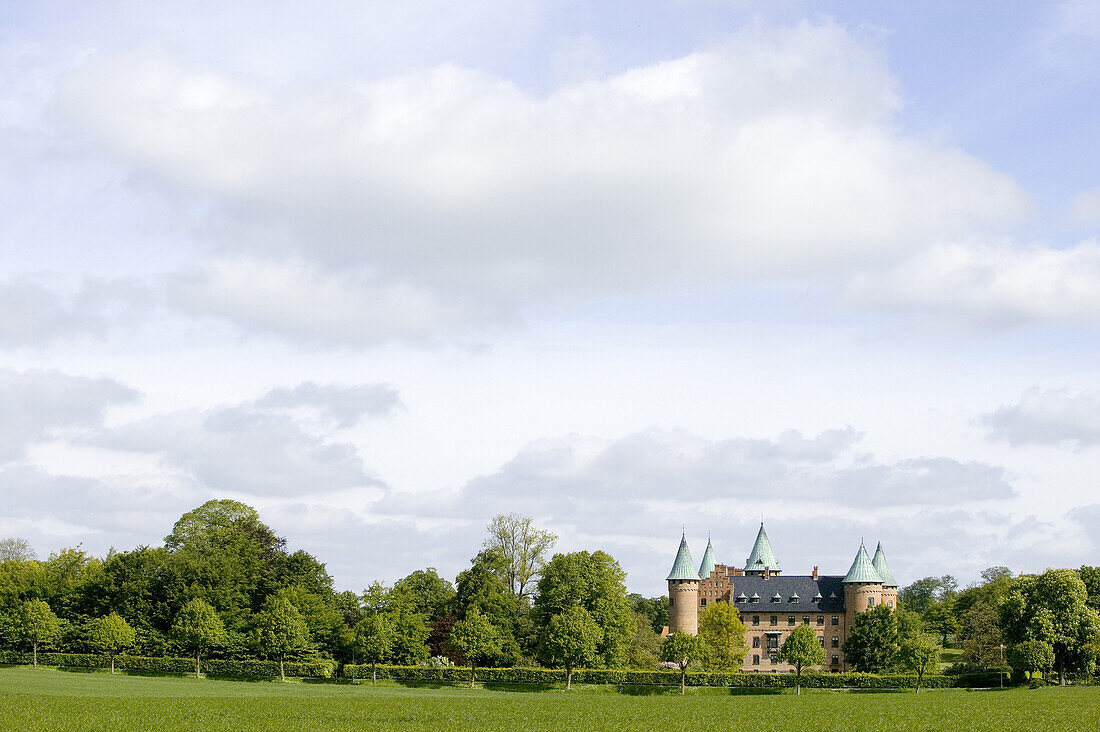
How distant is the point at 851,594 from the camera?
436 feet

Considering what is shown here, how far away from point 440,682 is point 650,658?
27.0 metres

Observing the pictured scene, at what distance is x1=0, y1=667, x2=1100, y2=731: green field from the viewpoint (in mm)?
46969

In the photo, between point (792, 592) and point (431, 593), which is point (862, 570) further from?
point (431, 593)

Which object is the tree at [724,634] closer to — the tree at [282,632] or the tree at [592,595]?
the tree at [592,595]

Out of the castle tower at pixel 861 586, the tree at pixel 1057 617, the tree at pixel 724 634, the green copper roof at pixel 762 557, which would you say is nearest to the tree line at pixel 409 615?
the tree at pixel 1057 617

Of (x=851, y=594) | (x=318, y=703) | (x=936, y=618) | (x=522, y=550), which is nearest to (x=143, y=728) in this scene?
(x=318, y=703)

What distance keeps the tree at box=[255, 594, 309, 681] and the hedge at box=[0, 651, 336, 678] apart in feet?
4.02

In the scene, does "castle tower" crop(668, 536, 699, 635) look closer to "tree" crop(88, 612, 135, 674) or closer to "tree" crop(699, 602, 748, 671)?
"tree" crop(699, 602, 748, 671)

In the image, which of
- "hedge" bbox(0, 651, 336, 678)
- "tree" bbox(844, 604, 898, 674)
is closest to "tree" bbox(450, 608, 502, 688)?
"hedge" bbox(0, 651, 336, 678)

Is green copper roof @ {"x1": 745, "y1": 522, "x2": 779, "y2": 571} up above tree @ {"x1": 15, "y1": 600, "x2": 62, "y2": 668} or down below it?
above

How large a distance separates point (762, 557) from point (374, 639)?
7332cm

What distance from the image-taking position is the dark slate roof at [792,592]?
136 metres

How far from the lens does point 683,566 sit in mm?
133125

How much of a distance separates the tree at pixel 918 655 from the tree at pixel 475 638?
33909 millimetres
